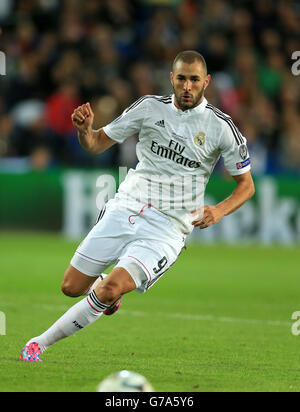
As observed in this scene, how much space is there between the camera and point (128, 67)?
17.9m

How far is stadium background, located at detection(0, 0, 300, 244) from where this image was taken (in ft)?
54.2

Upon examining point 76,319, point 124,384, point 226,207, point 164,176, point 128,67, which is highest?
point 128,67

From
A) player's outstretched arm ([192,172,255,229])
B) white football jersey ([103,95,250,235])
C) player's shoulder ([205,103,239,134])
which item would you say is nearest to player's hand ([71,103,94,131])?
white football jersey ([103,95,250,235])

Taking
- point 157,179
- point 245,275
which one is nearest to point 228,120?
point 157,179

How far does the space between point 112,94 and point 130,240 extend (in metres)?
9.93

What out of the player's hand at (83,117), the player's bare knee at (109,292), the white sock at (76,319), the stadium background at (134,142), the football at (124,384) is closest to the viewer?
the football at (124,384)

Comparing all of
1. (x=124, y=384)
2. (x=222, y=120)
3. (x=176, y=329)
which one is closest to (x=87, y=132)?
(x=222, y=120)

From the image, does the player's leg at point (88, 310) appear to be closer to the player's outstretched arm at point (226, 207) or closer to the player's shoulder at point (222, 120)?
the player's outstretched arm at point (226, 207)

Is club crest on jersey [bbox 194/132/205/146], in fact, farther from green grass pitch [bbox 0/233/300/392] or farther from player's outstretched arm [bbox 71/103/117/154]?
green grass pitch [bbox 0/233/300/392]

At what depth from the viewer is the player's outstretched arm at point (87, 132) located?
6.77 metres

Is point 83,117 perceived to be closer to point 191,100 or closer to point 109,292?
point 191,100

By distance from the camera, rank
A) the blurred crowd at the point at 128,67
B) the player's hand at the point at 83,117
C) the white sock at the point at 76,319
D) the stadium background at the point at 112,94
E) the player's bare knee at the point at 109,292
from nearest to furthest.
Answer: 1. the player's bare knee at the point at 109,292
2. the white sock at the point at 76,319
3. the player's hand at the point at 83,117
4. the stadium background at the point at 112,94
5. the blurred crowd at the point at 128,67

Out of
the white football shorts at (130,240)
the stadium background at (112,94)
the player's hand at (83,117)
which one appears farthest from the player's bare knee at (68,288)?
the stadium background at (112,94)

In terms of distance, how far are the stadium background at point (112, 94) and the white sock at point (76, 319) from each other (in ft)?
30.1
